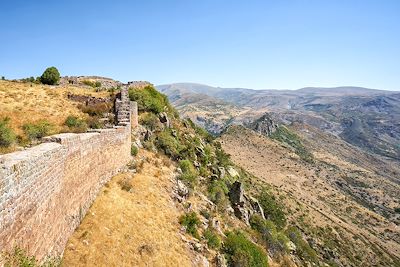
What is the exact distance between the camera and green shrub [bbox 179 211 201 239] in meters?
19.5

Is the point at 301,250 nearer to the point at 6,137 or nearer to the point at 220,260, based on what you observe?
the point at 220,260

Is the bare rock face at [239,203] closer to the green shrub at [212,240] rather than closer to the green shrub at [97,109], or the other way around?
the green shrub at [212,240]

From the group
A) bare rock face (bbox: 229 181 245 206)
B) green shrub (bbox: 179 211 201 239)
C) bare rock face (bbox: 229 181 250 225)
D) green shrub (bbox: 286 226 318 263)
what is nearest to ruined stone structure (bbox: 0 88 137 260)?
green shrub (bbox: 179 211 201 239)

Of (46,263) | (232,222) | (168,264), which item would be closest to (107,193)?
(168,264)

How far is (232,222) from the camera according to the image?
27391 millimetres

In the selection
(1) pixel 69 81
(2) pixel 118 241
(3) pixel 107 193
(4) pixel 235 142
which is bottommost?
(4) pixel 235 142

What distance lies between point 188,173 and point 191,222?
7318 mm

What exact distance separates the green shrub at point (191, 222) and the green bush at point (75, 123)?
36.8 feet

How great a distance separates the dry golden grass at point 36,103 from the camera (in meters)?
28.9

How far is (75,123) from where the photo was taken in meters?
27.9

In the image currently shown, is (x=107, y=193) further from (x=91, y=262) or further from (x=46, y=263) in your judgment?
(x=46, y=263)

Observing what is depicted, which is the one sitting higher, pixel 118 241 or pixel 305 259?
pixel 118 241

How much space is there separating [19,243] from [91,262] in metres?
5.18

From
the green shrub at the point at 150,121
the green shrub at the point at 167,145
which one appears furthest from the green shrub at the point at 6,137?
the green shrub at the point at 167,145
